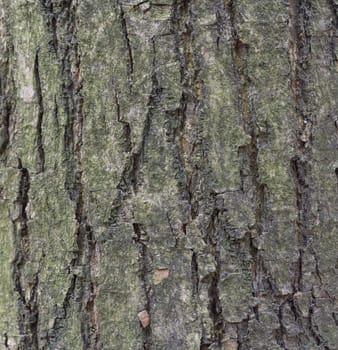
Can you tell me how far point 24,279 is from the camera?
1196 millimetres

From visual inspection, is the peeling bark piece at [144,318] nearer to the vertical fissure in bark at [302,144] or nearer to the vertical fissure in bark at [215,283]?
the vertical fissure in bark at [215,283]

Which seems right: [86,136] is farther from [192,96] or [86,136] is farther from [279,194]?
[279,194]

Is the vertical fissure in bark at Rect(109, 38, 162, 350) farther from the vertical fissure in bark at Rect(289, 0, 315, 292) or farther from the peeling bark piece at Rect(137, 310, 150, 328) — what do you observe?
the vertical fissure in bark at Rect(289, 0, 315, 292)

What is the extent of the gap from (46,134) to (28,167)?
78 millimetres

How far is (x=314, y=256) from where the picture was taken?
1168 millimetres

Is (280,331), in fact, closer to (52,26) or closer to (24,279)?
(24,279)

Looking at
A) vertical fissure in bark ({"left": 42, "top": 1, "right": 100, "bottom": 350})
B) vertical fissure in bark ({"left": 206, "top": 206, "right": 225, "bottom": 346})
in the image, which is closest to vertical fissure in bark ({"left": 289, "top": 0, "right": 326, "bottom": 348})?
vertical fissure in bark ({"left": 206, "top": 206, "right": 225, "bottom": 346})

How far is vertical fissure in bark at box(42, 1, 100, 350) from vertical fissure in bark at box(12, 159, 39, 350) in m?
0.09

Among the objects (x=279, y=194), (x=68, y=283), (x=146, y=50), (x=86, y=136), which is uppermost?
(x=146, y=50)

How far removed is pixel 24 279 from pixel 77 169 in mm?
255

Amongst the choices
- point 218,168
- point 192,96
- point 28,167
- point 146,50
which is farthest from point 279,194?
point 28,167

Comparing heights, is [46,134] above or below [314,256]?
above

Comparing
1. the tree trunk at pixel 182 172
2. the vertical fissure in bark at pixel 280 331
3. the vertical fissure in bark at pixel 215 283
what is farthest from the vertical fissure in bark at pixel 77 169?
the vertical fissure in bark at pixel 280 331

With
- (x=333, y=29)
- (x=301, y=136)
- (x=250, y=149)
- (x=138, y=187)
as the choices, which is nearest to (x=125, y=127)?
(x=138, y=187)
